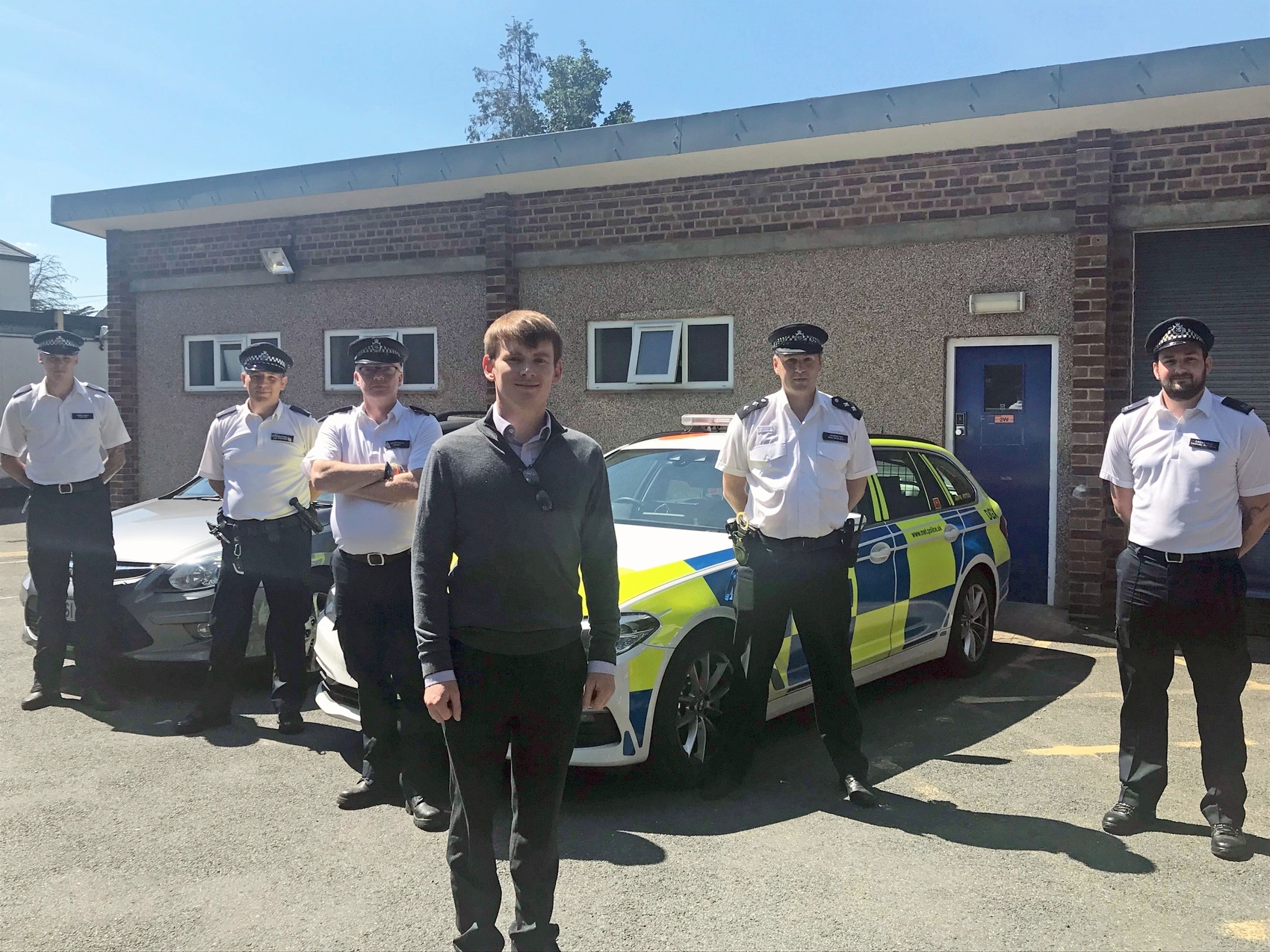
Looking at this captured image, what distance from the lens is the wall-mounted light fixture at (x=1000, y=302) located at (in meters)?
8.60

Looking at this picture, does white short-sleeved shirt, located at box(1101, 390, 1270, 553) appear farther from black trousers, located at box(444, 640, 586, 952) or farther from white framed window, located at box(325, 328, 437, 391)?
white framed window, located at box(325, 328, 437, 391)

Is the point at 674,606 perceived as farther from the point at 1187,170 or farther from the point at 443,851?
the point at 1187,170

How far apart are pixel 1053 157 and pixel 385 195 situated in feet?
21.1

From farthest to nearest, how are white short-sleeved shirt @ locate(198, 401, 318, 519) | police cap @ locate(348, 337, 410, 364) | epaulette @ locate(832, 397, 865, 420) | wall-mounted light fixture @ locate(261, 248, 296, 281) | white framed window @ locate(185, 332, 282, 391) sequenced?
white framed window @ locate(185, 332, 282, 391), wall-mounted light fixture @ locate(261, 248, 296, 281), white short-sleeved shirt @ locate(198, 401, 318, 519), epaulette @ locate(832, 397, 865, 420), police cap @ locate(348, 337, 410, 364)

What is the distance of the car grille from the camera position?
4199mm

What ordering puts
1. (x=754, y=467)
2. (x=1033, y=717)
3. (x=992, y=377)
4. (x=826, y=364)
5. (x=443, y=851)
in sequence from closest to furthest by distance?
(x=443, y=851) < (x=754, y=467) < (x=1033, y=717) < (x=992, y=377) < (x=826, y=364)

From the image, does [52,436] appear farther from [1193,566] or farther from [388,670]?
[1193,566]

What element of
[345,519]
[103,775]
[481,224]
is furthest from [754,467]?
[481,224]

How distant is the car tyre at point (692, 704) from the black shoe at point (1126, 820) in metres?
1.57

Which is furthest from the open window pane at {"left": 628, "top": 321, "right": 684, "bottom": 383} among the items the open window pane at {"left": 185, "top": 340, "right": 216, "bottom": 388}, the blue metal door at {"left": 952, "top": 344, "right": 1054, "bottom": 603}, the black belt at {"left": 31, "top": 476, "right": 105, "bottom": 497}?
the open window pane at {"left": 185, "top": 340, "right": 216, "bottom": 388}

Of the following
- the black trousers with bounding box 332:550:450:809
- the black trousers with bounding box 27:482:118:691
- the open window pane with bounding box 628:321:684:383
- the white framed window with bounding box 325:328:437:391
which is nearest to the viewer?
the black trousers with bounding box 332:550:450:809

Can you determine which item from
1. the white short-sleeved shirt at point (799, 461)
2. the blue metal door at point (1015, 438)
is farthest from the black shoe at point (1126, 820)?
the blue metal door at point (1015, 438)

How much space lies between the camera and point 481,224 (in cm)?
1090

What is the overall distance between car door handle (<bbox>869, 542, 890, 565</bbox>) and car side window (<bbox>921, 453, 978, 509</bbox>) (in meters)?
0.89
